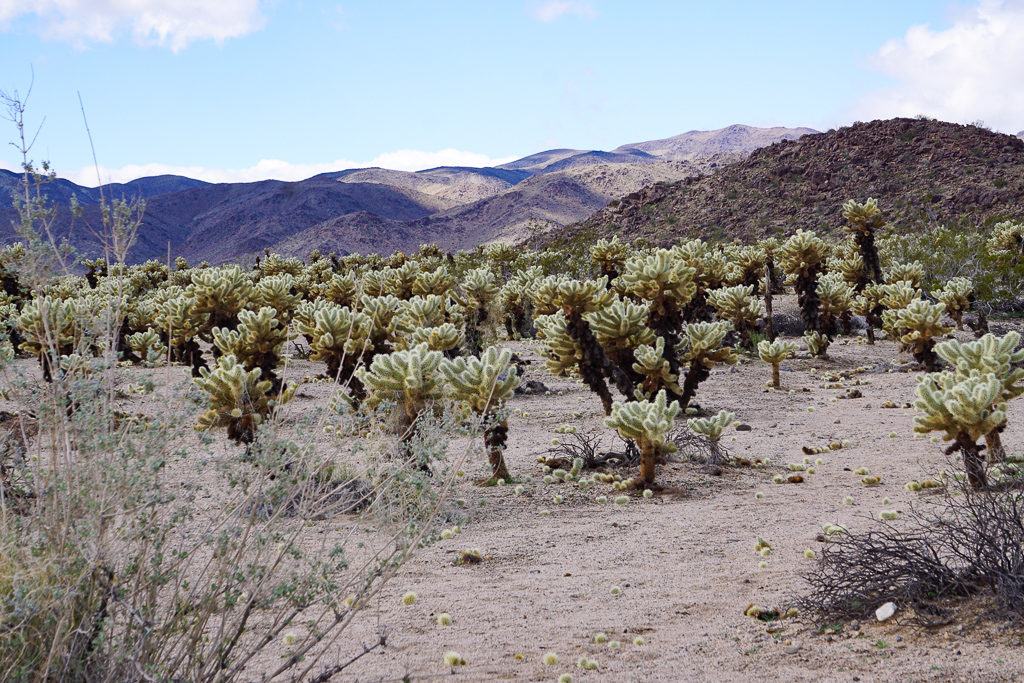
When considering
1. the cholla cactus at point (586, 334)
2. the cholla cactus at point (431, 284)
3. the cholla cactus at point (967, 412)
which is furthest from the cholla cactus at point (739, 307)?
the cholla cactus at point (967, 412)

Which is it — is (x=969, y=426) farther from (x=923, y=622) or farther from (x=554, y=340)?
(x=554, y=340)

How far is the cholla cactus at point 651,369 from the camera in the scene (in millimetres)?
9297

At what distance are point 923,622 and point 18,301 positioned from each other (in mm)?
23174

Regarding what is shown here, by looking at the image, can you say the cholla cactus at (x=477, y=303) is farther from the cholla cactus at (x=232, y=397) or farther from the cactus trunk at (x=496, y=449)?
the cactus trunk at (x=496, y=449)

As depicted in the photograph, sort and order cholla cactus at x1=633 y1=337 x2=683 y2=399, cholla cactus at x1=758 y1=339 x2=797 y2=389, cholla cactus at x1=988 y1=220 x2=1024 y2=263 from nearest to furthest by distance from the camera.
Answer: cholla cactus at x1=633 y1=337 x2=683 y2=399, cholla cactus at x1=758 y1=339 x2=797 y2=389, cholla cactus at x1=988 y1=220 x2=1024 y2=263

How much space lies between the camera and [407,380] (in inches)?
276

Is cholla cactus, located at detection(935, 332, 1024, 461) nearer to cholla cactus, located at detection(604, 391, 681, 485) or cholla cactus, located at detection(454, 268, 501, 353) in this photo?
cholla cactus, located at detection(604, 391, 681, 485)

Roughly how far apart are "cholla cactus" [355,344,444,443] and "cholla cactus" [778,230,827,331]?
11.0 meters

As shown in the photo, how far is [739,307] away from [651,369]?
26.6 feet

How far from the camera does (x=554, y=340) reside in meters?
10.1

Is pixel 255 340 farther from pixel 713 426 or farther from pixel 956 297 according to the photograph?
pixel 956 297

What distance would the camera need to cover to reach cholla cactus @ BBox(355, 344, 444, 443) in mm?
7047

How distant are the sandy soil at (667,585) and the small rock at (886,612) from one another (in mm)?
43

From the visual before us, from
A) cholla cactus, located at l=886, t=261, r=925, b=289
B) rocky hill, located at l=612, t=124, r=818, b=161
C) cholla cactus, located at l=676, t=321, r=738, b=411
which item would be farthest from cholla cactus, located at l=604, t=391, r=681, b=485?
rocky hill, located at l=612, t=124, r=818, b=161
